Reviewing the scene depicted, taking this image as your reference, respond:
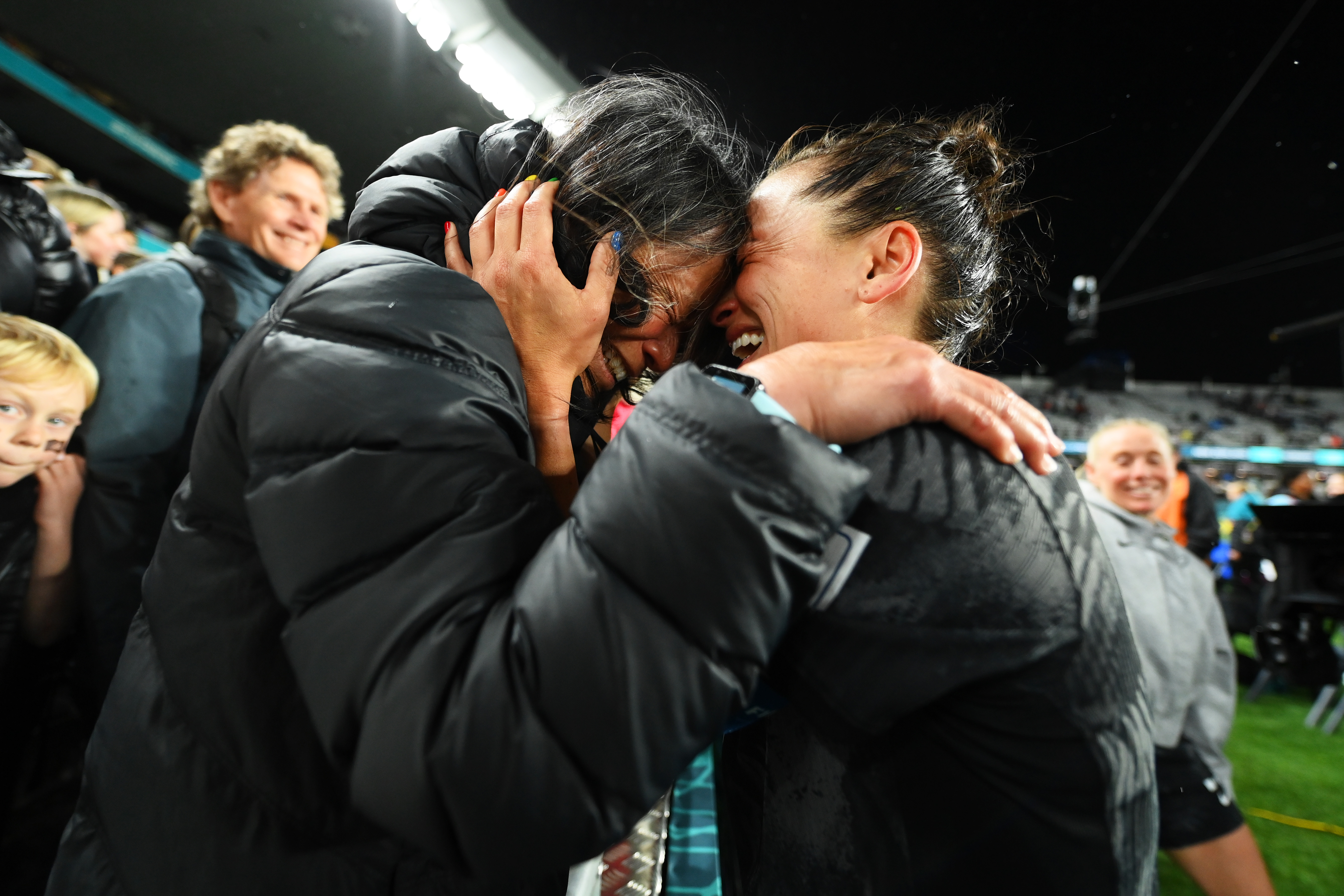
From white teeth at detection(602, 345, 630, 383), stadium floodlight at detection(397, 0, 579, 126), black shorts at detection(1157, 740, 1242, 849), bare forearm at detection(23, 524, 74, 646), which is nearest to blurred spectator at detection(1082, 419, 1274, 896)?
black shorts at detection(1157, 740, 1242, 849)

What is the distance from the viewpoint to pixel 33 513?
1861mm

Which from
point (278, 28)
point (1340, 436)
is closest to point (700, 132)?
point (278, 28)

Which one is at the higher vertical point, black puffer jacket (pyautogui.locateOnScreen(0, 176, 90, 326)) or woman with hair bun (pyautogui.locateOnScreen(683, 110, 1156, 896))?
woman with hair bun (pyautogui.locateOnScreen(683, 110, 1156, 896))

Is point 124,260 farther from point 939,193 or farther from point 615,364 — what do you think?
point 939,193

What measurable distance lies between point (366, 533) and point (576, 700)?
0.26 meters

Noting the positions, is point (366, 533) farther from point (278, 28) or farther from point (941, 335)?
point (278, 28)

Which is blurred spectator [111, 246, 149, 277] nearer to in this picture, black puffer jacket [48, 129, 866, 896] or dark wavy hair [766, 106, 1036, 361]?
black puffer jacket [48, 129, 866, 896]

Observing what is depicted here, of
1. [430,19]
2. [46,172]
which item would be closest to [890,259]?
[46,172]

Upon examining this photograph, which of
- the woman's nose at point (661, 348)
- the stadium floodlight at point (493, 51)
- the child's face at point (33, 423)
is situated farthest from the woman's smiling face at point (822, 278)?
the stadium floodlight at point (493, 51)

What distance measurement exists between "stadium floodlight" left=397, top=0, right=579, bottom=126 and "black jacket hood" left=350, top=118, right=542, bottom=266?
4498 mm

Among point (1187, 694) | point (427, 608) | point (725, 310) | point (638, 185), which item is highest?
point (638, 185)

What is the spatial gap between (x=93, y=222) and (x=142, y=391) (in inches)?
63.2

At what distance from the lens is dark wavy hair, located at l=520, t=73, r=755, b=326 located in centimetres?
107

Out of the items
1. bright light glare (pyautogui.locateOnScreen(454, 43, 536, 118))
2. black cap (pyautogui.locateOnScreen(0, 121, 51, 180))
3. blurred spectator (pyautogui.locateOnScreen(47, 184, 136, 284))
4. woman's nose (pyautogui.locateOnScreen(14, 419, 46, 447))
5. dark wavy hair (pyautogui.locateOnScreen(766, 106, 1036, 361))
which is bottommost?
woman's nose (pyautogui.locateOnScreen(14, 419, 46, 447))
